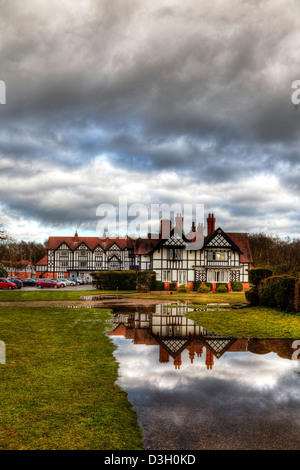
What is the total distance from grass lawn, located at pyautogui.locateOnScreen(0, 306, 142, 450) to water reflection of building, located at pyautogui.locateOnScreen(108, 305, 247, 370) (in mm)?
1434

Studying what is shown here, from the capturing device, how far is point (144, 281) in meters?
38.3

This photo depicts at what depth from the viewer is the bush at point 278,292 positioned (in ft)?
58.6

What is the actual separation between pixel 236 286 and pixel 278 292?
2391cm

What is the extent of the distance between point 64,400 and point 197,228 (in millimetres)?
41737

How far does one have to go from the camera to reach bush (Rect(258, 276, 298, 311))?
17.9 meters

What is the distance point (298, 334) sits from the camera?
38.8ft

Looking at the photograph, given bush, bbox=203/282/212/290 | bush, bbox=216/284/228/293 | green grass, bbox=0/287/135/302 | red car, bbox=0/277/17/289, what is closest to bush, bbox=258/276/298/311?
green grass, bbox=0/287/135/302

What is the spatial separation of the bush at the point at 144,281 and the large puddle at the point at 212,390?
25.8 m

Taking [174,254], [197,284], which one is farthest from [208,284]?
[174,254]

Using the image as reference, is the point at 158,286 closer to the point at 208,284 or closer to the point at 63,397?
the point at 208,284

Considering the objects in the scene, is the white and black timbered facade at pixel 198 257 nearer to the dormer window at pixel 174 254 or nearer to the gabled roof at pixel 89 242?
the dormer window at pixel 174 254

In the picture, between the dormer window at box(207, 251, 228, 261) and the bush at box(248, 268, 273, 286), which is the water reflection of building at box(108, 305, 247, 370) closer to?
the bush at box(248, 268, 273, 286)

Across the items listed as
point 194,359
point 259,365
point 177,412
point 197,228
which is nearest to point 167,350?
point 194,359

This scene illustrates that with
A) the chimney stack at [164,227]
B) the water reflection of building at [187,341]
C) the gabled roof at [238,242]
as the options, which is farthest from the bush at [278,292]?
the chimney stack at [164,227]
